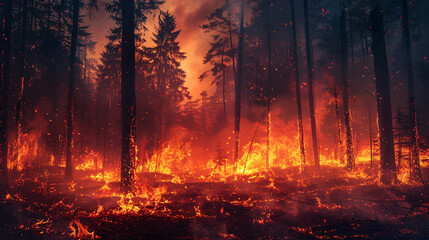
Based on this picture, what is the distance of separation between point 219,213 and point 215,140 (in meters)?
21.1

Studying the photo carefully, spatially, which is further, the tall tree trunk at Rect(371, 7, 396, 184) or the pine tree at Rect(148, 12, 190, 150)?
the pine tree at Rect(148, 12, 190, 150)

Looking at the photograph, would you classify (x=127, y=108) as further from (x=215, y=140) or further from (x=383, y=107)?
(x=215, y=140)

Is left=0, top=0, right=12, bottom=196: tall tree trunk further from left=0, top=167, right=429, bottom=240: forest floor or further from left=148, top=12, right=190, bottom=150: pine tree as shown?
left=148, top=12, right=190, bottom=150: pine tree

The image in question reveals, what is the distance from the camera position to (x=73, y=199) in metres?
10.9

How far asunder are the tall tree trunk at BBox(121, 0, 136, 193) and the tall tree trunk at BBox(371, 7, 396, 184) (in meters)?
12.3

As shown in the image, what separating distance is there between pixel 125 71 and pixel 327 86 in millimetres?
28078

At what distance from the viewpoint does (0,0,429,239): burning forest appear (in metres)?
7.99

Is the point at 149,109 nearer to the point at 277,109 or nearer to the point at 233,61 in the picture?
the point at 233,61

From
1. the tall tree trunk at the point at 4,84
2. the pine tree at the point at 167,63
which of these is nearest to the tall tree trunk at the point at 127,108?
the tall tree trunk at the point at 4,84

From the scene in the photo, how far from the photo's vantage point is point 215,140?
1186 inches

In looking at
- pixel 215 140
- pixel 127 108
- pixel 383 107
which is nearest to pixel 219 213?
pixel 127 108

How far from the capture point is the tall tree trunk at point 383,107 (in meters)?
12.7

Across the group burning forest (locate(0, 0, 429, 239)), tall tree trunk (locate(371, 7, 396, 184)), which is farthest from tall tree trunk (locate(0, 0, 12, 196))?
tall tree trunk (locate(371, 7, 396, 184))

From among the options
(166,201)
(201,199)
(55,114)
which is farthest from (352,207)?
(55,114)
